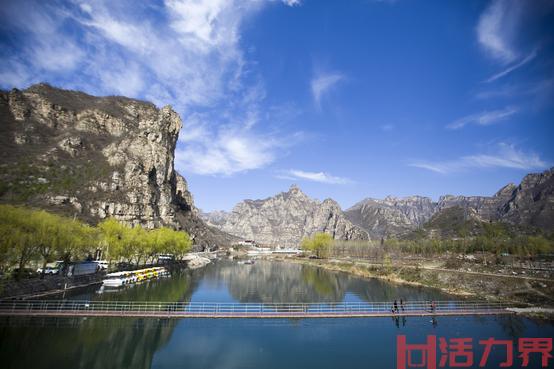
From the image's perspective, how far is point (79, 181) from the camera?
14250 cm

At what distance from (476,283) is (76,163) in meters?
167

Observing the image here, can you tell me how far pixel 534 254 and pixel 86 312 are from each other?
145842mm

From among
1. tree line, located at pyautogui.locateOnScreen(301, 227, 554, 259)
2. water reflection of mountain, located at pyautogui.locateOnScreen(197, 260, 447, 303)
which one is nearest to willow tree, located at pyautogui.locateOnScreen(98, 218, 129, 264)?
water reflection of mountain, located at pyautogui.locateOnScreen(197, 260, 447, 303)

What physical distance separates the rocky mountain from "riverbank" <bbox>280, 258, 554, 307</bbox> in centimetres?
11462

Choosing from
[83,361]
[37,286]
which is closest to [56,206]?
[37,286]

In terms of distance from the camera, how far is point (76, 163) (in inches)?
6009

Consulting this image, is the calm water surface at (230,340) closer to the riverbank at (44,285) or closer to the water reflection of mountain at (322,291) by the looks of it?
the riverbank at (44,285)

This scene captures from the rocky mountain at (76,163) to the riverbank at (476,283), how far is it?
114621 mm

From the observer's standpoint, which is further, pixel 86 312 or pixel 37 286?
pixel 37 286

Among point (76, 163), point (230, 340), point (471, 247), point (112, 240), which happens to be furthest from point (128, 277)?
point (471, 247)

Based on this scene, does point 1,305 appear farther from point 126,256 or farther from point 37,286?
point 126,256

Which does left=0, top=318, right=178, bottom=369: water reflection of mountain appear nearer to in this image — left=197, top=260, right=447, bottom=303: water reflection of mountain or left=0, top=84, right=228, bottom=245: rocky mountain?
left=197, top=260, right=447, bottom=303: water reflection of mountain

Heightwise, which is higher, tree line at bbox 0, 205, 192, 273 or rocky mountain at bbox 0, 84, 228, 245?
rocky mountain at bbox 0, 84, 228, 245

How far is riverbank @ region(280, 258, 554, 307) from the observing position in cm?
5812
